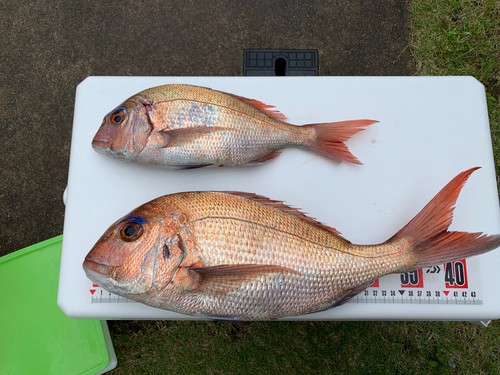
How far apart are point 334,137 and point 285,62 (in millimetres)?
654

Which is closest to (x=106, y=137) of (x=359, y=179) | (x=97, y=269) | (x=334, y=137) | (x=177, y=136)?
(x=177, y=136)

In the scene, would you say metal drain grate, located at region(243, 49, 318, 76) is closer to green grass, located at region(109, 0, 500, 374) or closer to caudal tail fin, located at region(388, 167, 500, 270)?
caudal tail fin, located at region(388, 167, 500, 270)

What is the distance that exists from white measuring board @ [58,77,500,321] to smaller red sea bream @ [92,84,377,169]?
10cm

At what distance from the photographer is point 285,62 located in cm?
200

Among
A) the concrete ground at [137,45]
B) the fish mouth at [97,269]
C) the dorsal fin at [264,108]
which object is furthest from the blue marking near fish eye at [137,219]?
the concrete ground at [137,45]

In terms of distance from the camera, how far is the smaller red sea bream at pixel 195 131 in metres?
1.50

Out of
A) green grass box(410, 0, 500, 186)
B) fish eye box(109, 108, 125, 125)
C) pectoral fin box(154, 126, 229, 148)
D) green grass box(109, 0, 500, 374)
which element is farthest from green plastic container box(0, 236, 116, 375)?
green grass box(410, 0, 500, 186)

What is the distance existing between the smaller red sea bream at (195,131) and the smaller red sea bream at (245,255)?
0.25 meters

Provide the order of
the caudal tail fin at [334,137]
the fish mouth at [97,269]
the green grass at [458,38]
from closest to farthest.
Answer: the fish mouth at [97,269], the caudal tail fin at [334,137], the green grass at [458,38]

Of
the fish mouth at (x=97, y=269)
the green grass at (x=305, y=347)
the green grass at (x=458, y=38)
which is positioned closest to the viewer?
the fish mouth at (x=97, y=269)

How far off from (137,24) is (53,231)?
1.57 meters

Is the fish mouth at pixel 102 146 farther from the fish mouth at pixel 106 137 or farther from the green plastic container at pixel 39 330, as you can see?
the green plastic container at pixel 39 330

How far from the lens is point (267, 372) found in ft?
7.05

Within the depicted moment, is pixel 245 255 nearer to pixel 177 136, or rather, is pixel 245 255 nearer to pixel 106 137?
pixel 177 136
